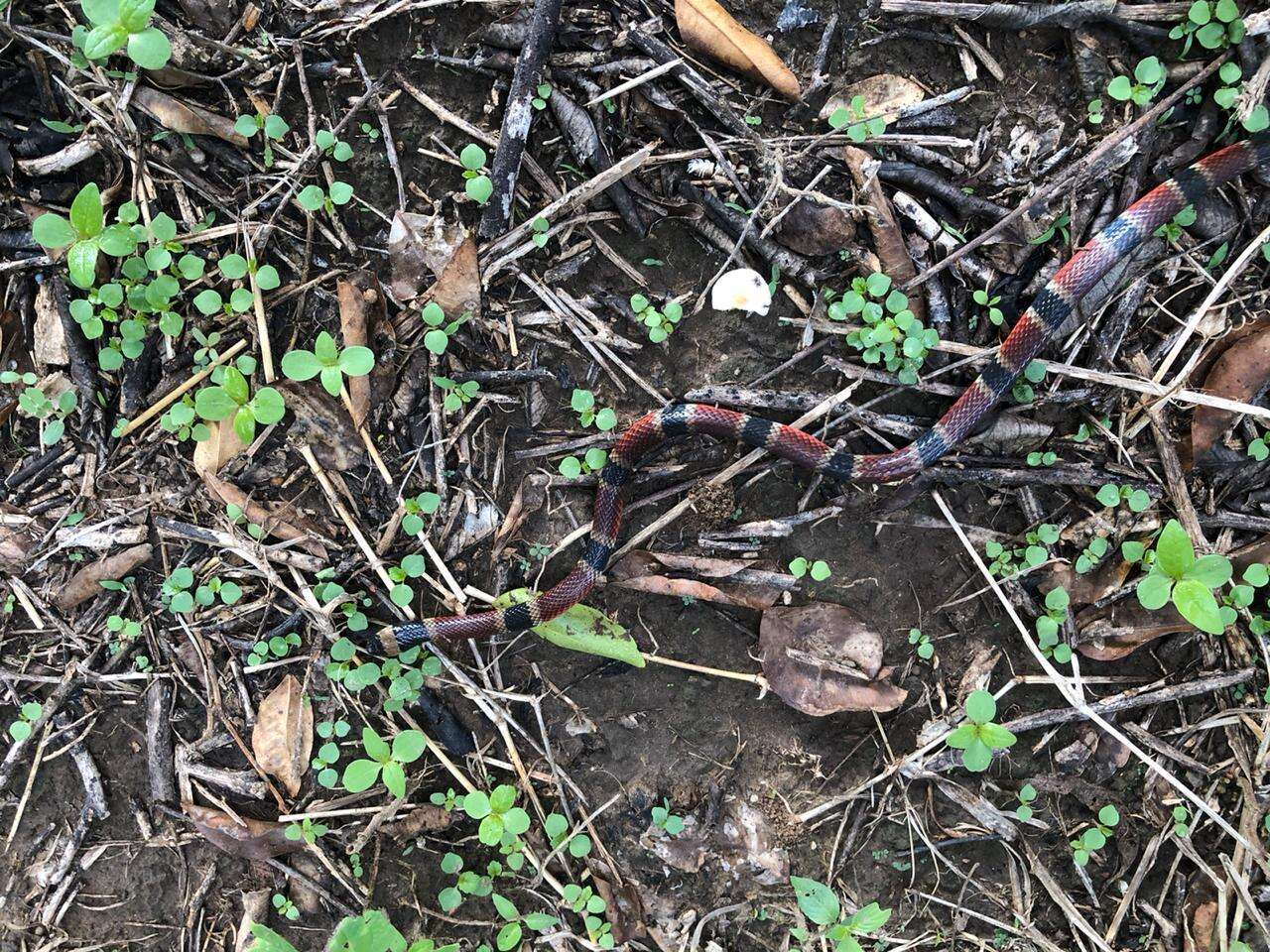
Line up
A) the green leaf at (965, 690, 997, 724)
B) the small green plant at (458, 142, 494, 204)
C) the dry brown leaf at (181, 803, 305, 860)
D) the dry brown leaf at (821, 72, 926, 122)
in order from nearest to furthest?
1. the green leaf at (965, 690, 997, 724)
2. the small green plant at (458, 142, 494, 204)
3. the dry brown leaf at (821, 72, 926, 122)
4. the dry brown leaf at (181, 803, 305, 860)

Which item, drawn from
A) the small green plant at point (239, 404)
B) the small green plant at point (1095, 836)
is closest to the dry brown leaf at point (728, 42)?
the small green plant at point (239, 404)

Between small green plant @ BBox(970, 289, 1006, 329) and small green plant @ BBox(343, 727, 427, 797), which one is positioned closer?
small green plant @ BBox(343, 727, 427, 797)

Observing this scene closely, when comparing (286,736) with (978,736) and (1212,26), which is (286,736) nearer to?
(978,736)

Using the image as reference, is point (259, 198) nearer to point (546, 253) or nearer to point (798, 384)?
point (546, 253)

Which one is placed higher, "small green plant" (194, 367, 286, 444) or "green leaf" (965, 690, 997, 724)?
"small green plant" (194, 367, 286, 444)

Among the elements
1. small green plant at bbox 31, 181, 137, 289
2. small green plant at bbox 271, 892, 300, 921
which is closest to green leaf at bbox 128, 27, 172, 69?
small green plant at bbox 31, 181, 137, 289

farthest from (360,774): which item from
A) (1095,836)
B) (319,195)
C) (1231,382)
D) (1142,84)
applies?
(1142,84)

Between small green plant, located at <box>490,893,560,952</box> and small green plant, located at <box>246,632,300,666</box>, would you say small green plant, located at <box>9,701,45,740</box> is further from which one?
small green plant, located at <box>490,893,560,952</box>
